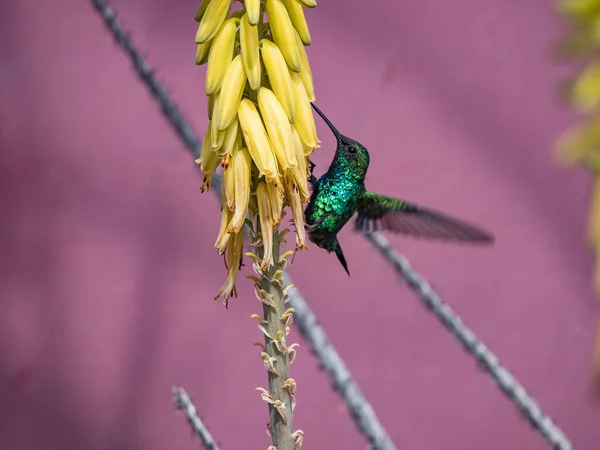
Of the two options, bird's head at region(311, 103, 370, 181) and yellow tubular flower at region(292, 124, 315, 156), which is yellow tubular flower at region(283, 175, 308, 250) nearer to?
yellow tubular flower at region(292, 124, 315, 156)

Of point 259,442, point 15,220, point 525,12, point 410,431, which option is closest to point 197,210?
point 15,220

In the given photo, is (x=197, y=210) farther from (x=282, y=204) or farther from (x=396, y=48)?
(x=282, y=204)

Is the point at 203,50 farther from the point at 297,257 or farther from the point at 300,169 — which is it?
the point at 297,257

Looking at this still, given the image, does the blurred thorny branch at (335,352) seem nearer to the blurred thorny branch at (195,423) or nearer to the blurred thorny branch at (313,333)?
the blurred thorny branch at (313,333)

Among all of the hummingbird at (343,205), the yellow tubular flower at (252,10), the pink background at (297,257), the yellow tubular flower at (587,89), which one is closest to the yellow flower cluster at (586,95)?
the yellow tubular flower at (587,89)

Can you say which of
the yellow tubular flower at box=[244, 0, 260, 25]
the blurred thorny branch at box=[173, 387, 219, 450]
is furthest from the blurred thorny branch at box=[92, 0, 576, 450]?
the yellow tubular flower at box=[244, 0, 260, 25]

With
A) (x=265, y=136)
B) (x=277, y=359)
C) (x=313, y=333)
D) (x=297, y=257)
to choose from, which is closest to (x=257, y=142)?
(x=265, y=136)
